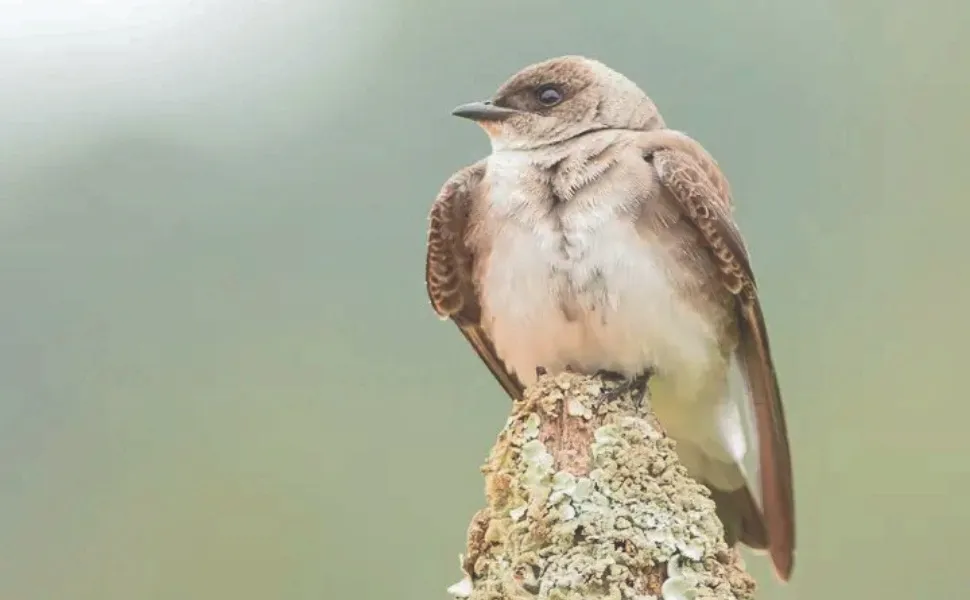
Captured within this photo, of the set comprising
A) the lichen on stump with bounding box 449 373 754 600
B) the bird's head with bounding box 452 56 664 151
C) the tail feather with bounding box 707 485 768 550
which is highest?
the bird's head with bounding box 452 56 664 151

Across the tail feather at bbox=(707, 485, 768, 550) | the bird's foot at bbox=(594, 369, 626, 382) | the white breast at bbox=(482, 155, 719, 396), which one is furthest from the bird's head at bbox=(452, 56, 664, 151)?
the tail feather at bbox=(707, 485, 768, 550)

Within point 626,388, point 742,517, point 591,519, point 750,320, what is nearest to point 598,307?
point 626,388

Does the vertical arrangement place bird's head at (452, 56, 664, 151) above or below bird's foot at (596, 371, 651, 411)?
above

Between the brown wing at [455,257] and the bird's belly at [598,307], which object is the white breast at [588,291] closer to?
the bird's belly at [598,307]

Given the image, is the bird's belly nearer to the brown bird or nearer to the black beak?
the brown bird

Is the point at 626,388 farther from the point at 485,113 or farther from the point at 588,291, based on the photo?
the point at 485,113

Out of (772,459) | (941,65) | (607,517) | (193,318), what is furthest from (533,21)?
(607,517)

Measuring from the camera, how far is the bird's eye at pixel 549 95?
2299mm

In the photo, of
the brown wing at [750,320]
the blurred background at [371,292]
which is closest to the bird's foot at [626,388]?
the brown wing at [750,320]

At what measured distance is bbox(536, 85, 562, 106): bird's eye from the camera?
2.30 m

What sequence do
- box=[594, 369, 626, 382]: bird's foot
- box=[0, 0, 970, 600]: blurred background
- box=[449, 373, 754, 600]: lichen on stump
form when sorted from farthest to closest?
box=[0, 0, 970, 600]: blurred background < box=[594, 369, 626, 382]: bird's foot < box=[449, 373, 754, 600]: lichen on stump

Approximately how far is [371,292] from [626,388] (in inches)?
63.7

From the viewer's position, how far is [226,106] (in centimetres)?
382

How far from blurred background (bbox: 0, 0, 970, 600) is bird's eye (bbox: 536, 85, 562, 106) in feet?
1.81
